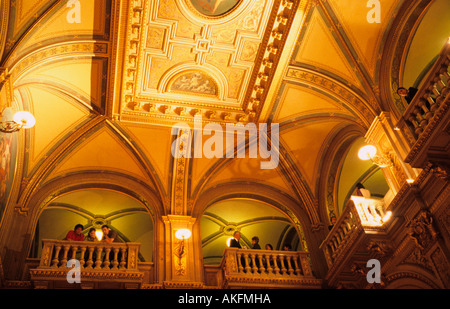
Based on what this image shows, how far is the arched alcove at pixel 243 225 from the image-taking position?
15359 millimetres

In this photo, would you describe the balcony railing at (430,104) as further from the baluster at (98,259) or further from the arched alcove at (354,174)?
the baluster at (98,259)

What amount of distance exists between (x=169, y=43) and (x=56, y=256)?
220 inches

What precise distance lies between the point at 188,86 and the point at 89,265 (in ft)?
17.0

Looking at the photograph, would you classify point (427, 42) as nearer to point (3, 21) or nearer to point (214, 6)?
point (214, 6)

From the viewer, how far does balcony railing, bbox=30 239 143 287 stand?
382 inches

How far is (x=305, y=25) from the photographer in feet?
35.2

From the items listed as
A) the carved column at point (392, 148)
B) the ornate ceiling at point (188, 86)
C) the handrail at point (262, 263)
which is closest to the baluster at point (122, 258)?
the ornate ceiling at point (188, 86)

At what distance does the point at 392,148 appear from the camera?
977 cm

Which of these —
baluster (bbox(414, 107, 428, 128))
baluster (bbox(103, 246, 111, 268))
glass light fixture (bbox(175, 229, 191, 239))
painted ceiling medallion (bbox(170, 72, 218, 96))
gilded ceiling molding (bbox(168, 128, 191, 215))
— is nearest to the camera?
baluster (bbox(414, 107, 428, 128))

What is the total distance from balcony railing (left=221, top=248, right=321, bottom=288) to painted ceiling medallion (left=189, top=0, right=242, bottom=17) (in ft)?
18.6

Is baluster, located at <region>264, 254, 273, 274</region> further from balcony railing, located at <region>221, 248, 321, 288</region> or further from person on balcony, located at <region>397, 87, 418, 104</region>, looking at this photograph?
person on balcony, located at <region>397, 87, 418, 104</region>

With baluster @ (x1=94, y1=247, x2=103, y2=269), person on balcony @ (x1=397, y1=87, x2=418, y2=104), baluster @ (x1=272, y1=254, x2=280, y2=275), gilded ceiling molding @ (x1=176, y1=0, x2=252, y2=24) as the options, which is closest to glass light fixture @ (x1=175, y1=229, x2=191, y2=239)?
baluster @ (x1=94, y1=247, x2=103, y2=269)

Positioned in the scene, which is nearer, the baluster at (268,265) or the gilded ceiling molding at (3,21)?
the gilded ceiling molding at (3,21)

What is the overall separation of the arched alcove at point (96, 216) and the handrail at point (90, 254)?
308cm
